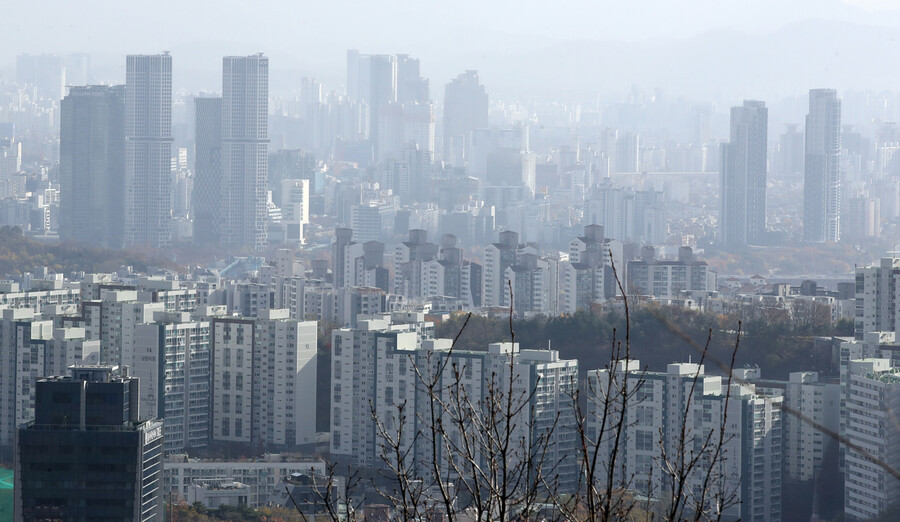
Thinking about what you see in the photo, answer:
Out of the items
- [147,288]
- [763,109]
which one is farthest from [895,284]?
[763,109]

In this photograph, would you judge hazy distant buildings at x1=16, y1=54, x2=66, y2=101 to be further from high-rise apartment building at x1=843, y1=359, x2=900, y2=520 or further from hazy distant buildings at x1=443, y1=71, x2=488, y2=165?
high-rise apartment building at x1=843, y1=359, x2=900, y2=520

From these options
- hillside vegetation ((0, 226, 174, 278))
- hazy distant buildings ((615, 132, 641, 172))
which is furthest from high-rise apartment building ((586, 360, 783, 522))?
hazy distant buildings ((615, 132, 641, 172))

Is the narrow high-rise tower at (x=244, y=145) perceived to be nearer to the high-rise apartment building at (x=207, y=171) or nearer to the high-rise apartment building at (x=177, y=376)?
the high-rise apartment building at (x=207, y=171)

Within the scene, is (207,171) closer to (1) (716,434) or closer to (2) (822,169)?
(2) (822,169)

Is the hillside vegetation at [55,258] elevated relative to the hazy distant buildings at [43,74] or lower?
lower

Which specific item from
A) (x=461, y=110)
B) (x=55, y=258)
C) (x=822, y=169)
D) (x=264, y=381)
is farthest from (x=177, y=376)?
(x=461, y=110)

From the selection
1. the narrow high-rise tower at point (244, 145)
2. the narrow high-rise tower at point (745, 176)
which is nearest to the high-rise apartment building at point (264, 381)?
the narrow high-rise tower at point (244, 145)

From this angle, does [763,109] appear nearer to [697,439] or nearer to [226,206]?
[226,206]
